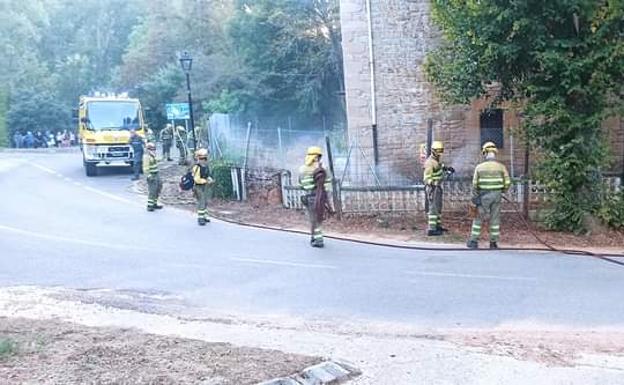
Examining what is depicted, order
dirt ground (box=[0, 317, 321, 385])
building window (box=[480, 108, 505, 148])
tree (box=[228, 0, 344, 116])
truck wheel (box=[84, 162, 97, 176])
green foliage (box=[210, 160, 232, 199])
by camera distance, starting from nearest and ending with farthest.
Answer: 1. dirt ground (box=[0, 317, 321, 385])
2. building window (box=[480, 108, 505, 148])
3. green foliage (box=[210, 160, 232, 199])
4. truck wheel (box=[84, 162, 97, 176])
5. tree (box=[228, 0, 344, 116])

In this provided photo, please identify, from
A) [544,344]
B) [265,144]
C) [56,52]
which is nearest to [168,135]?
[265,144]

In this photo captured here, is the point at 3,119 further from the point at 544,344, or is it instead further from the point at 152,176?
the point at 544,344

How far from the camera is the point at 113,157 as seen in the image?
985 inches

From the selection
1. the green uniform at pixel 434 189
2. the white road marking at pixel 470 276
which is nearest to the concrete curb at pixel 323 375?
the white road marking at pixel 470 276

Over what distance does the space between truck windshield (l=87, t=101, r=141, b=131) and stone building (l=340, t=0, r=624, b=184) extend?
10224 mm

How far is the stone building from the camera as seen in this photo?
61.2 ft

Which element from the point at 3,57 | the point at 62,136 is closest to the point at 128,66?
the point at 62,136

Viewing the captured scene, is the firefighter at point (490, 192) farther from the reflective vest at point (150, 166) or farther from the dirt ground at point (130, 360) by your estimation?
Answer: the reflective vest at point (150, 166)

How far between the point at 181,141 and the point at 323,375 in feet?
74.5

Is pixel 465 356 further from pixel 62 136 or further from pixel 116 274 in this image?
pixel 62 136

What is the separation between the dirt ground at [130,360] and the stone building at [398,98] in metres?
12.8

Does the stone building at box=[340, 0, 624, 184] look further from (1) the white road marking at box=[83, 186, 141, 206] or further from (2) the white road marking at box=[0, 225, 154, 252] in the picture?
(2) the white road marking at box=[0, 225, 154, 252]

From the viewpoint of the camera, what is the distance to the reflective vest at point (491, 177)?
12055 mm

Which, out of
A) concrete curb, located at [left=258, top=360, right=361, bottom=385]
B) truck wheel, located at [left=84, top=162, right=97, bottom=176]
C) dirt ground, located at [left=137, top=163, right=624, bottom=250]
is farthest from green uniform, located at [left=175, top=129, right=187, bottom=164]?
concrete curb, located at [left=258, top=360, right=361, bottom=385]
